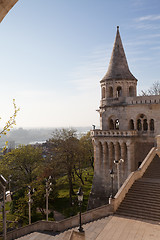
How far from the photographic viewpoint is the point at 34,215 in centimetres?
2847

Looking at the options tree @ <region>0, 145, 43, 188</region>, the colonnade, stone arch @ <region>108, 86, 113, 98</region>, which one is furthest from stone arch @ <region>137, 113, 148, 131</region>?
tree @ <region>0, 145, 43, 188</region>

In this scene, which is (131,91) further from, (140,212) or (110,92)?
(140,212)

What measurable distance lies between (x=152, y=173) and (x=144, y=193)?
4.03m

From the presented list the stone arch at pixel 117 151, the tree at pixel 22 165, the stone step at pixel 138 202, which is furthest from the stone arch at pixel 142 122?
the tree at pixel 22 165

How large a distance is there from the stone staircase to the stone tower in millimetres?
7672

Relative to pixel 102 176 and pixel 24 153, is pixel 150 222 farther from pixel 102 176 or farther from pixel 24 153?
pixel 24 153

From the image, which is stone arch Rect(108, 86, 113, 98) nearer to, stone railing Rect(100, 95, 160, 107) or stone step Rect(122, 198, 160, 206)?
stone railing Rect(100, 95, 160, 107)

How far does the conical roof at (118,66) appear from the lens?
97.1 ft

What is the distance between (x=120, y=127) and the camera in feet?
95.2

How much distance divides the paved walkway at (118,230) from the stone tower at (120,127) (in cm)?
1270

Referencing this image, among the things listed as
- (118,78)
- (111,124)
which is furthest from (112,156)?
(118,78)

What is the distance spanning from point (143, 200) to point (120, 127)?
13.8 metres

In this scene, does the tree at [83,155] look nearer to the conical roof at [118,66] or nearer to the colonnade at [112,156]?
the colonnade at [112,156]

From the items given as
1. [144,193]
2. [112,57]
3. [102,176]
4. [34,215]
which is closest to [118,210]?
[144,193]
